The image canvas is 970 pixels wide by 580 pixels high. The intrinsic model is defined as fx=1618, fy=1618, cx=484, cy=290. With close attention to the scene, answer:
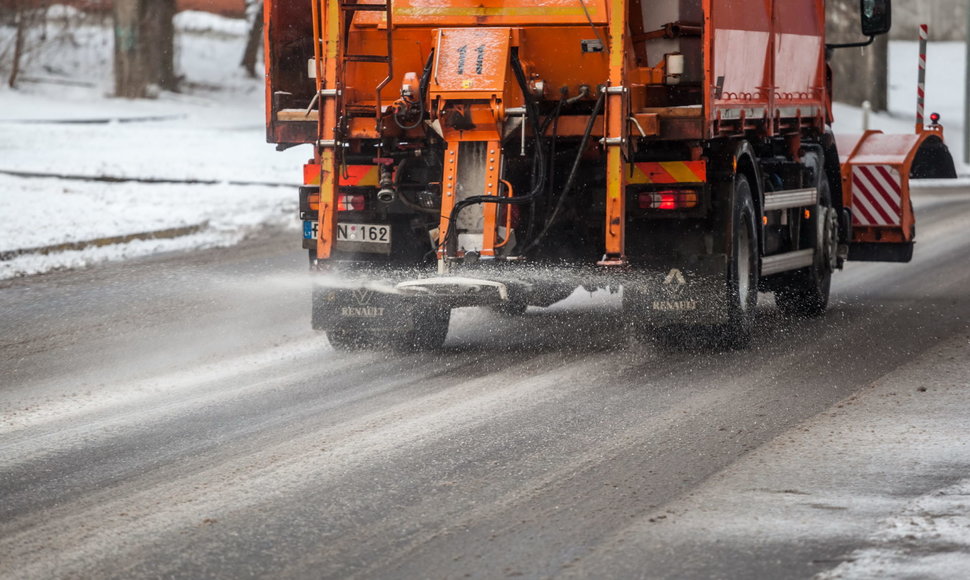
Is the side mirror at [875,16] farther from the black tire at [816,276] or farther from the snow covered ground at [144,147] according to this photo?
the snow covered ground at [144,147]

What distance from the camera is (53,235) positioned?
53.8 feet

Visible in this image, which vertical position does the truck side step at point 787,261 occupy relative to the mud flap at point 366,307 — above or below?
above

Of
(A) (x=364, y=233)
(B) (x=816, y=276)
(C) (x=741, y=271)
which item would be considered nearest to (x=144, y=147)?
(B) (x=816, y=276)

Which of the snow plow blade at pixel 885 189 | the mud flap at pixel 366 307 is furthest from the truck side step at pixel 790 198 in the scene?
the mud flap at pixel 366 307

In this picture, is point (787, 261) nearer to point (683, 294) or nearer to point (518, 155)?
point (683, 294)

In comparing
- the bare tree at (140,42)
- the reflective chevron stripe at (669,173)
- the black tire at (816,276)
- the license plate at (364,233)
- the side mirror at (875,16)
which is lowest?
the black tire at (816,276)

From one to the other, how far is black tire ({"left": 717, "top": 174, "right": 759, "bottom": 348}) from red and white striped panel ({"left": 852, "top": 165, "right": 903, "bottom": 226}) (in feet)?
9.61

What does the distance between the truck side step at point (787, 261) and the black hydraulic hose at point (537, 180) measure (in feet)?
6.61

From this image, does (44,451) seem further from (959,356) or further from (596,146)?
(959,356)

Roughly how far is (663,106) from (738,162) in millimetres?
612

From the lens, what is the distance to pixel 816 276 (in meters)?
11.8

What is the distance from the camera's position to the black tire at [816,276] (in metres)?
11.7

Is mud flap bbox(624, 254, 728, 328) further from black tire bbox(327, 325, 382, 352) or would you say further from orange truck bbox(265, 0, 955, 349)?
black tire bbox(327, 325, 382, 352)

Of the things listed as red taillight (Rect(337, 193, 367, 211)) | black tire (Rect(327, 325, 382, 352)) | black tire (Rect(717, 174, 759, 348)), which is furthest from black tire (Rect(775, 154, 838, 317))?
red taillight (Rect(337, 193, 367, 211))
